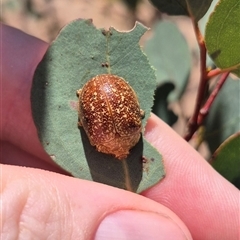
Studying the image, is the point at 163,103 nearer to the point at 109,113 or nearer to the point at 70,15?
the point at 109,113

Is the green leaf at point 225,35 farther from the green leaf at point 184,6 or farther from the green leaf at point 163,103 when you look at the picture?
the green leaf at point 163,103

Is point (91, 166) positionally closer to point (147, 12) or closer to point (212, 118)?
point (212, 118)

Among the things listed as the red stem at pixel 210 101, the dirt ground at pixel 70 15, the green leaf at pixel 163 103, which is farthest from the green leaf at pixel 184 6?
the dirt ground at pixel 70 15

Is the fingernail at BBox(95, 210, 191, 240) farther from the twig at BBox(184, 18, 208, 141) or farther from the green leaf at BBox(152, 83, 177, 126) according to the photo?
the green leaf at BBox(152, 83, 177, 126)

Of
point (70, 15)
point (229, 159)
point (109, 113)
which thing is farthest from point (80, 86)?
point (70, 15)

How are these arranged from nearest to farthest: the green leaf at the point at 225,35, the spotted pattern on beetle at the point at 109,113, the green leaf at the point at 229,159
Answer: the green leaf at the point at 225,35 → the spotted pattern on beetle at the point at 109,113 → the green leaf at the point at 229,159

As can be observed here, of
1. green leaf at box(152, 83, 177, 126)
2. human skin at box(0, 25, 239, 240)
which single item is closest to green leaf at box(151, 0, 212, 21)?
human skin at box(0, 25, 239, 240)
